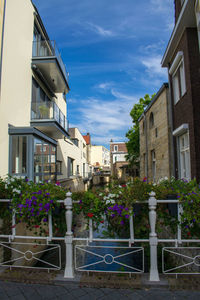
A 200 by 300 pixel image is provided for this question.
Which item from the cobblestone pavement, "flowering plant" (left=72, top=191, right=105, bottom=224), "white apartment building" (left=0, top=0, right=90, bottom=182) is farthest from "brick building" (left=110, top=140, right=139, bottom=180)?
the cobblestone pavement

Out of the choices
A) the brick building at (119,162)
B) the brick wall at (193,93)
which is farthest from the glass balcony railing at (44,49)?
the brick building at (119,162)

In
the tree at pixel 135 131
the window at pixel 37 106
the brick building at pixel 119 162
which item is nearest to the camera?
the window at pixel 37 106

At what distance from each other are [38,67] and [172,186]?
35.1 ft

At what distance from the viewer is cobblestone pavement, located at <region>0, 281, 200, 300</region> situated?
242cm

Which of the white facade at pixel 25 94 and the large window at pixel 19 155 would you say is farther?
the large window at pixel 19 155

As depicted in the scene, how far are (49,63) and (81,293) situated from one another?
10796 millimetres

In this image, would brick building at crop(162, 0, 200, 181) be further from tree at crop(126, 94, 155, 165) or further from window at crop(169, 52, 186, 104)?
tree at crop(126, 94, 155, 165)

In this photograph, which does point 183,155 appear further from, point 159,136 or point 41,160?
point 41,160

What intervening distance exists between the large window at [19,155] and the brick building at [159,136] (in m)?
6.94

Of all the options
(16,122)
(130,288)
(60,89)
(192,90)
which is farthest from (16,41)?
(130,288)

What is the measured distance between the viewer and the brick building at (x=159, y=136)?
34.1 ft

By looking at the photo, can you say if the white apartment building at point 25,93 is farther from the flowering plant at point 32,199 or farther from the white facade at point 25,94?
the flowering plant at point 32,199

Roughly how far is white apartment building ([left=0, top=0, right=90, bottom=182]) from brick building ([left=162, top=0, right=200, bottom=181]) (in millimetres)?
6290

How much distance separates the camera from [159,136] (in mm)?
11789
